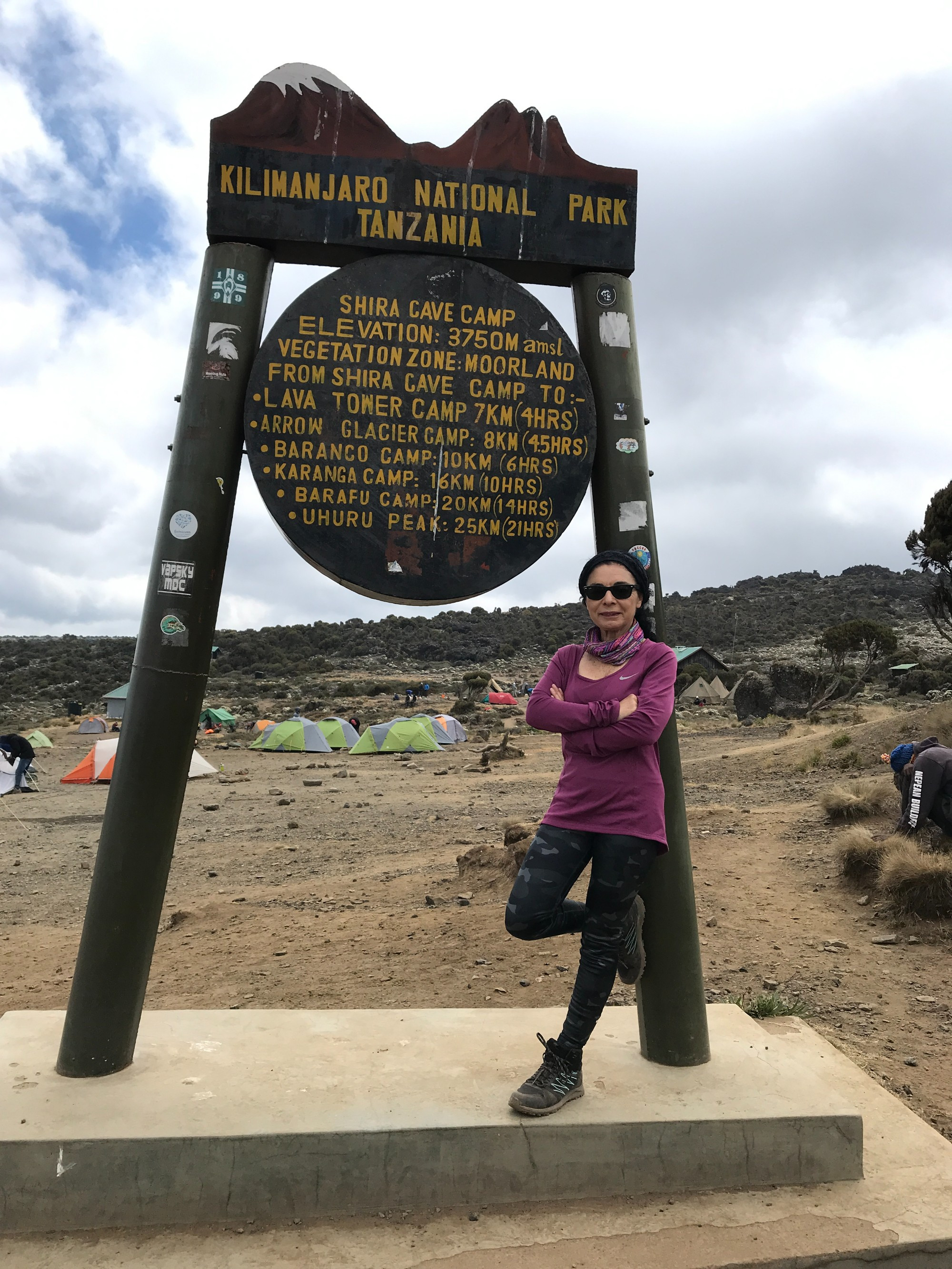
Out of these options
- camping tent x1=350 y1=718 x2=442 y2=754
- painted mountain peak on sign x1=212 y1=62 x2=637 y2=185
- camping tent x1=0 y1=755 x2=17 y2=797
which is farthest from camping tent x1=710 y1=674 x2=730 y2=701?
painted mountain peak on sign x1=212 y1=62 x2=637 y2=185

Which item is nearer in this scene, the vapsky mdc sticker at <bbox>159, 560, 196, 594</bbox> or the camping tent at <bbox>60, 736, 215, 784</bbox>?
the vapsky mdc sticker at <bbox>159, 560, 196, 594</bbox>

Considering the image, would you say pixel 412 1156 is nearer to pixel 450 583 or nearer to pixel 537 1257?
pixel 537 1257

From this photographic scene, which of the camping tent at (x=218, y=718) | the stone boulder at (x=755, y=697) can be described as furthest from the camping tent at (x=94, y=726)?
the stone boulder at (x=755, y=697)

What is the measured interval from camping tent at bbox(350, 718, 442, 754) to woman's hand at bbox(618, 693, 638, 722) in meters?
21.0

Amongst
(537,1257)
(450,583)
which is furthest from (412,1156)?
(450,583)

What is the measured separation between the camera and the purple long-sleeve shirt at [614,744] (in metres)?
2.67

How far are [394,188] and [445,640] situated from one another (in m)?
66.2

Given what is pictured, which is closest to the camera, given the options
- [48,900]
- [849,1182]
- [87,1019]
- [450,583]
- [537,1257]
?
[537,1257]

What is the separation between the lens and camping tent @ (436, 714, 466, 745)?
2588 centimetres

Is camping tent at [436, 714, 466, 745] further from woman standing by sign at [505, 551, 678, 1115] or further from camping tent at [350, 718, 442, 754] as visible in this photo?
woman standing by sign at [505, 551, 678, 1115]

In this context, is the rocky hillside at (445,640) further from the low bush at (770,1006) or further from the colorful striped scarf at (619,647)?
the colorful striped scarf at (619,647)

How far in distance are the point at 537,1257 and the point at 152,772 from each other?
1863 mm

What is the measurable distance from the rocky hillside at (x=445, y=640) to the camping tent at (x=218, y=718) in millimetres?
13911

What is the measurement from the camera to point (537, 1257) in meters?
2.39
